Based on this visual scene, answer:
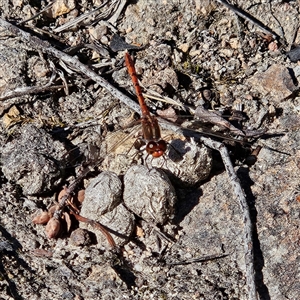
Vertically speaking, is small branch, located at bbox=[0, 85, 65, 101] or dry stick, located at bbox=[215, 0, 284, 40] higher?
dry stick, located at bbox=[215, 0, 284, 40]

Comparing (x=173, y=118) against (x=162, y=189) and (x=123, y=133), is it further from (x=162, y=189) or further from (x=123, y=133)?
(x=162, y=189)

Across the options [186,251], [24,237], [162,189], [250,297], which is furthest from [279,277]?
[24,237]

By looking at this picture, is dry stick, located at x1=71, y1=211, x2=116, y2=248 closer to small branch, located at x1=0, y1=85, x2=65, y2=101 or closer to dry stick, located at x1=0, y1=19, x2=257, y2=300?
dry stick, located at x1=0, y1=19, x2=257, y2=300

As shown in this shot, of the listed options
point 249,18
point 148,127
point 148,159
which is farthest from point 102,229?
point 249,18

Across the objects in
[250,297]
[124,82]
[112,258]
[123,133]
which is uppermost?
[124,82]

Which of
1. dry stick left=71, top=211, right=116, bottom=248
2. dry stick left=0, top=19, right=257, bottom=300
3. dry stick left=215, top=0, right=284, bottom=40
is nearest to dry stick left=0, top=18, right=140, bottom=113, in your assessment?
dry stick left=0, top=19, right=257, bottom=300

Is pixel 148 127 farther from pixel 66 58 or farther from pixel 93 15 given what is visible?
pixel 93 15

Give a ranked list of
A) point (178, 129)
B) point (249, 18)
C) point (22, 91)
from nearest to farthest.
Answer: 1. point (178, 129)
2. point (22, 91)
3. point (249, 18)
